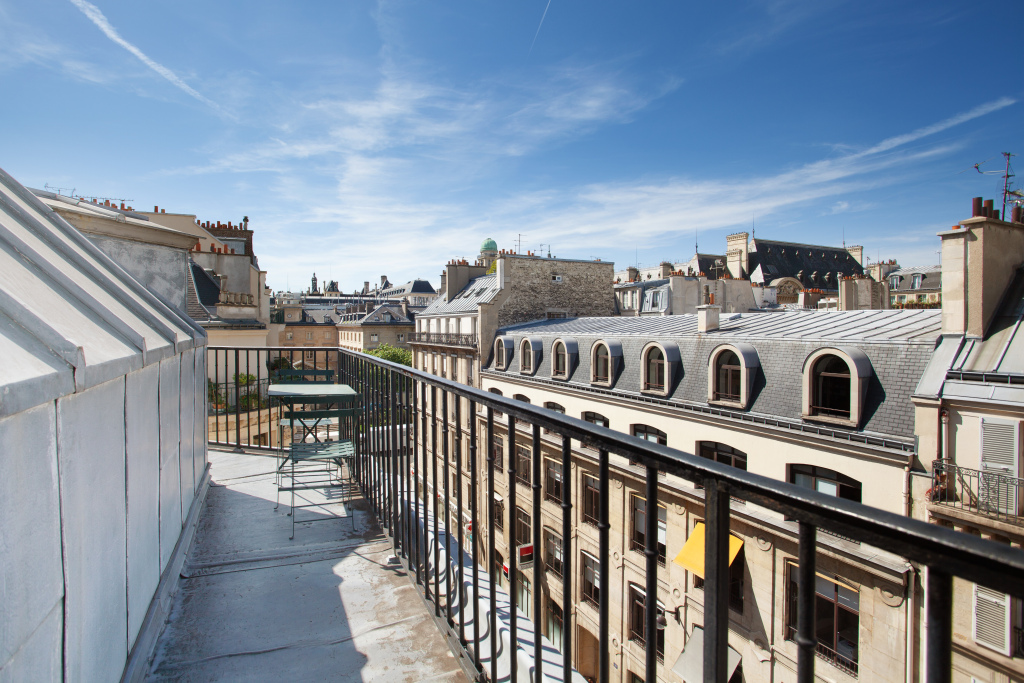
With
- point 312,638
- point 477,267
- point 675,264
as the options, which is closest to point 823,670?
point 312,638

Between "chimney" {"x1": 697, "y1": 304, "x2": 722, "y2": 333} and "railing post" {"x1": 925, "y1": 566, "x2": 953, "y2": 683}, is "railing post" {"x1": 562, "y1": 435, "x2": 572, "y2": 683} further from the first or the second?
"chimney" {"x1": 697, "y1": 304, "x2": 722, "y2": 333}

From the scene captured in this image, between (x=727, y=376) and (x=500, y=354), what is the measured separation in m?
11.9

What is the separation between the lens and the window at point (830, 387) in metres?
10.6

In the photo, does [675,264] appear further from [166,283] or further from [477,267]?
[166,283]

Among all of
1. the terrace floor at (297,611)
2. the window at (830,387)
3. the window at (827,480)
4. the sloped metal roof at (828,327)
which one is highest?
the sloped metal roof at (828,327)

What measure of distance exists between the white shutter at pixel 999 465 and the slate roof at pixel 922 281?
4172cm

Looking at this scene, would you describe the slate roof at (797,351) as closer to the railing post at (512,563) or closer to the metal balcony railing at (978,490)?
the metal balcony railing at (978,490)

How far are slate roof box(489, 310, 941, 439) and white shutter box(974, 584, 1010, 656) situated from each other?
2.66m

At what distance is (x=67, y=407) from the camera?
156 centimetres

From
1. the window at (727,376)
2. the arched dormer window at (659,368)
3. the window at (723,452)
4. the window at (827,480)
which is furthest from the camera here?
the arched dormer window at (659,368)

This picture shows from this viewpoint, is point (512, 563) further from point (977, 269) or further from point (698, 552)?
point (977, 269)

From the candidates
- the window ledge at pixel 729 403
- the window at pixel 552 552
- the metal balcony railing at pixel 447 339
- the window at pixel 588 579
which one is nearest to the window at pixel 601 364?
the window ledge at pixel 729 403

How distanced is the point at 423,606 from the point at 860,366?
10.1 meters

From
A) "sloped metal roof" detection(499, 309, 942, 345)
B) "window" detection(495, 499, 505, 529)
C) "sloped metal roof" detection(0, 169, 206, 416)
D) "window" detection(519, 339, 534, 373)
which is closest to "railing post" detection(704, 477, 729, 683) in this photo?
"sloped metal roof" detection(0, 169, 206, 416)
